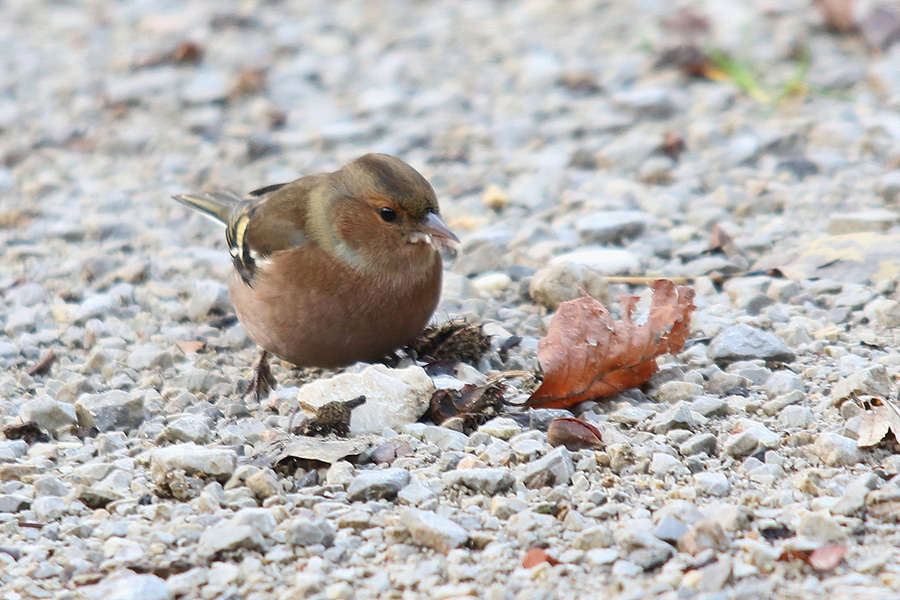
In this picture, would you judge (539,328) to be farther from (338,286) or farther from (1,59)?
(1,59)

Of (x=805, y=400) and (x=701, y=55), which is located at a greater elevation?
(x=701, y=55)

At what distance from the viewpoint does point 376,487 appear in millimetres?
3107

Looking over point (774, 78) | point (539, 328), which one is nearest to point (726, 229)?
point (539, 328)

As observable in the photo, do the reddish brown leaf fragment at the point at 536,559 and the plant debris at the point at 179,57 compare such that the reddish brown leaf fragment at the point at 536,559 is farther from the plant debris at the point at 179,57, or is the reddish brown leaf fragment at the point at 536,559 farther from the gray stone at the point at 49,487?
the plant debris at the point at 179,57

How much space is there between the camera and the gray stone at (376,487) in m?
3.11

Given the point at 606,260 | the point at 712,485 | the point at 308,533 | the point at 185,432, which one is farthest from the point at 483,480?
the point at 606,260

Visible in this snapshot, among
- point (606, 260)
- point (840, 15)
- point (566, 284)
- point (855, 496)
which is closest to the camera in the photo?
point (855, 496)

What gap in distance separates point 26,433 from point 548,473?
1.80m

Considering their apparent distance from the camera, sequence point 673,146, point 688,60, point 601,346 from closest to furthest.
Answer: point 601,346
point 673,146
point 688,60

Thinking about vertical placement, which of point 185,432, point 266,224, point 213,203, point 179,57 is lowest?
point 185,432

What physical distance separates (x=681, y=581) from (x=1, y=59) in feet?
26.7

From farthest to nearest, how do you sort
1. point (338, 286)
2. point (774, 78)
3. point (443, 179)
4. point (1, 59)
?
point (1, 59) → point (774, 78) → point (443, 179) → point (338, 286)

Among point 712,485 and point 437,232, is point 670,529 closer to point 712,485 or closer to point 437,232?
point 712,485

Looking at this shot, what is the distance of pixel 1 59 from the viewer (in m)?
9.05
